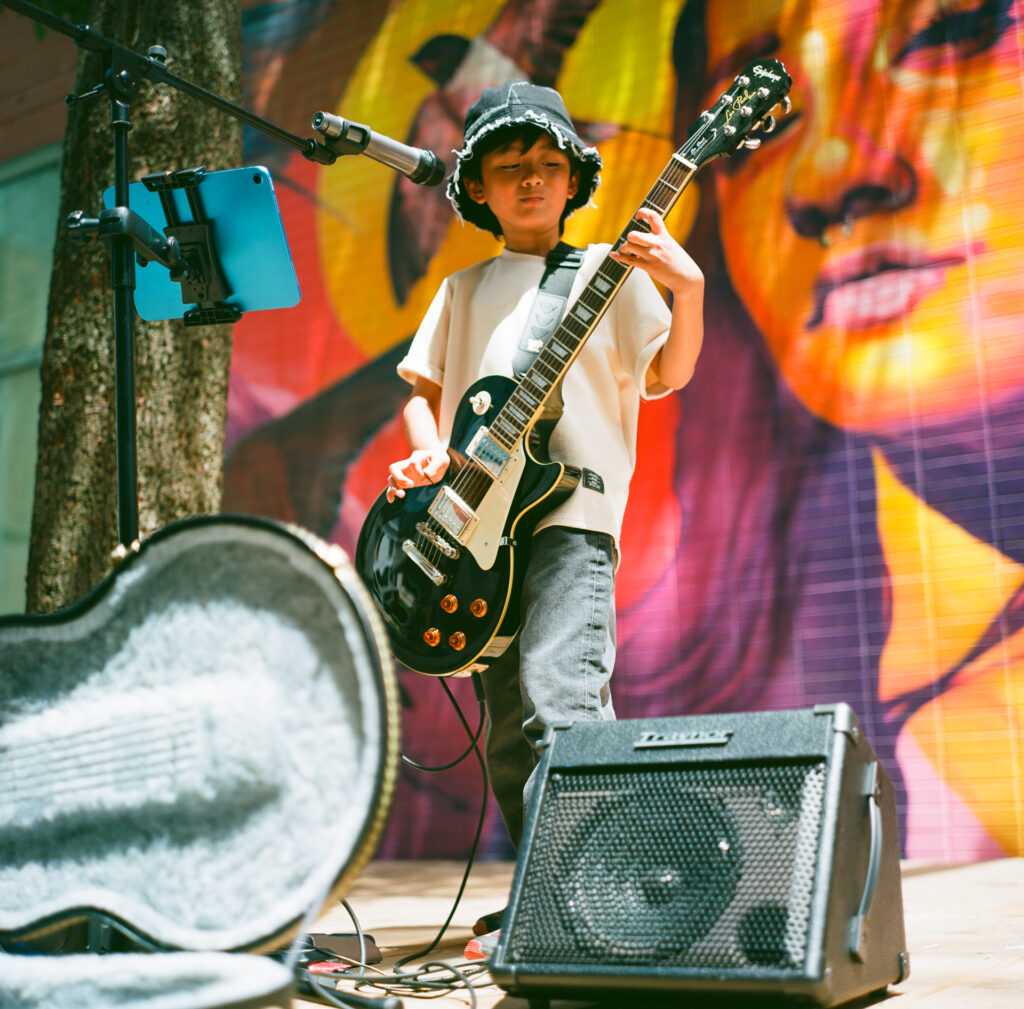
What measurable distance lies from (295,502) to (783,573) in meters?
2.28

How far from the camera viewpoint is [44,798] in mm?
1265

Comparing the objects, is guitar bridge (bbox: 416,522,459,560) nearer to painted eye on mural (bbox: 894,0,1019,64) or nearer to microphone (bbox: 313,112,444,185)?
microphone (bbox: 313,112,444,185)

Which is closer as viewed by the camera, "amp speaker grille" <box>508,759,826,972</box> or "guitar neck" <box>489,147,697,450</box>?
"amp speaker grille" <box>508,759,826,972</box>

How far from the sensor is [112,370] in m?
3.10

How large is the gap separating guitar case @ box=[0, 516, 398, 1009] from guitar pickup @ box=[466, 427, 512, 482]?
93 cm

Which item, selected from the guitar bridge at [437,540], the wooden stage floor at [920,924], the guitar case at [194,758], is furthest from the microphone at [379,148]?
the wooden stage floor at [920,924]

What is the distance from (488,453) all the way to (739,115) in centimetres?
84

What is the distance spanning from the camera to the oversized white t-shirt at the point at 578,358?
2156 mm

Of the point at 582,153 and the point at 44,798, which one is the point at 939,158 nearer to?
the point at 582,153

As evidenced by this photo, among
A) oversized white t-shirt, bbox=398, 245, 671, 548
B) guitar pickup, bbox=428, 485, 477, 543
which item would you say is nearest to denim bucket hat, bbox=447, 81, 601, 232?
oversized white t-shirt, bbox=398, 245, 671, 548

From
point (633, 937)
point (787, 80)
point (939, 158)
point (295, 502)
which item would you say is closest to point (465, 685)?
point (295, 502)

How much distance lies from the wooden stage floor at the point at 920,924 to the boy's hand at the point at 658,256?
119 cm

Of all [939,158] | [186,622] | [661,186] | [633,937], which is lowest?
[633,937]

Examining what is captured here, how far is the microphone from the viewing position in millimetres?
1996
